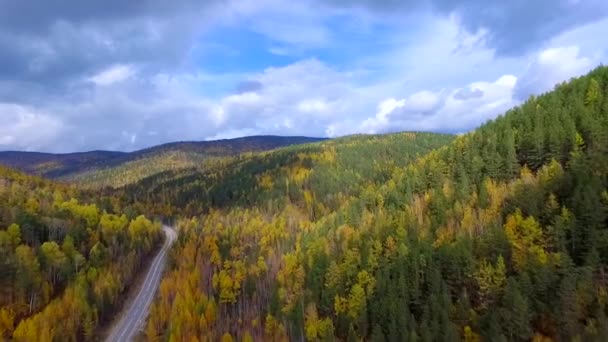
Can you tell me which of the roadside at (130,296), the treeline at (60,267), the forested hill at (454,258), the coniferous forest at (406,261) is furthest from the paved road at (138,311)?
the forested hill at (454,258)

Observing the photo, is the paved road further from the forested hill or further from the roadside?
the forested hill

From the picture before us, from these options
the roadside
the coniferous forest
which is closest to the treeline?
the coniferous forest

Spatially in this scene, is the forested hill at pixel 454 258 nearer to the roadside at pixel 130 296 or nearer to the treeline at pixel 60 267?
the roadside at pixel 130 296

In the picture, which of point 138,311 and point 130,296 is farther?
point 130,296

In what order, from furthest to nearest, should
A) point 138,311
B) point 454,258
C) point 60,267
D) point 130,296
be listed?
point 130,296 < point 60,267 < point 138,311 < point 454,258

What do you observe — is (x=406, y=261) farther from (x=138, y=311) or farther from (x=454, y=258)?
(x=138, y=311)

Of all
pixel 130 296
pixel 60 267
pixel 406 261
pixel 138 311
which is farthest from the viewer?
pixel 130 296

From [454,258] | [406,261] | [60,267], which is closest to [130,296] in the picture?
[60,267]
